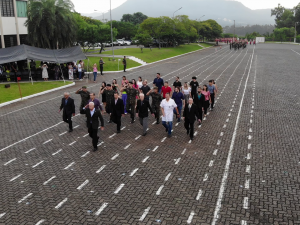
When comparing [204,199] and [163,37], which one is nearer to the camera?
[204,199]

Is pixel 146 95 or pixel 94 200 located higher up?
pixel 146 95

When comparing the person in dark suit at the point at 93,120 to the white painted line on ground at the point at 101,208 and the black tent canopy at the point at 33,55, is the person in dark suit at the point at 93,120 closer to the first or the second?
the white painted line on ground at the point at 101,208

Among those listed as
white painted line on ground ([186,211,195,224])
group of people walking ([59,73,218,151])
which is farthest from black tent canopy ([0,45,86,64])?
white painted line on ground ([186,211,195,224])

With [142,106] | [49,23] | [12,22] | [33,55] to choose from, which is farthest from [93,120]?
[12,22]

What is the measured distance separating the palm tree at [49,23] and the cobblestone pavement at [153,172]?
18470mm

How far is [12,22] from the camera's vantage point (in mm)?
35281

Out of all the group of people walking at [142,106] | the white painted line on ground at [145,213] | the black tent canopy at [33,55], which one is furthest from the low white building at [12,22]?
the white painted line on ground at [145,213]

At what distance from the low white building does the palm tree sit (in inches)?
137

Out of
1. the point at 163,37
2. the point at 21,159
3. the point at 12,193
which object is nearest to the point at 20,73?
the point at 21,159

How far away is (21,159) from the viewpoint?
10352mm

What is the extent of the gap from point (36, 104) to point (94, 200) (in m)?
12.3

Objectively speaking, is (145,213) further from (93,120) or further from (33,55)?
(33,55)

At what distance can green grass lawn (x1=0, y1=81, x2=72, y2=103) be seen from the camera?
20.2 meters

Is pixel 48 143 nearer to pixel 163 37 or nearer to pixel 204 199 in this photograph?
pixel 204 199
